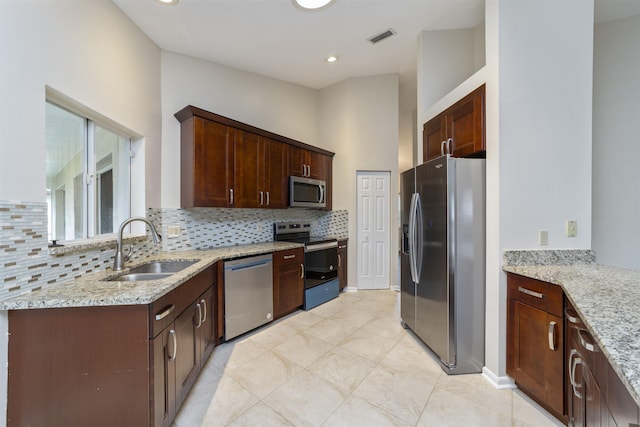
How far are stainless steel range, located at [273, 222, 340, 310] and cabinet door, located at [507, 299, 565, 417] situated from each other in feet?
6.82

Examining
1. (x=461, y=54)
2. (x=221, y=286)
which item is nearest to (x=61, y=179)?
(x=221, y=286)

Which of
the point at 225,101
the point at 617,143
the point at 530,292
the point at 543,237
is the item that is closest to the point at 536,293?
the point at 530,292

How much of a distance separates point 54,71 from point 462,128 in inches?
110

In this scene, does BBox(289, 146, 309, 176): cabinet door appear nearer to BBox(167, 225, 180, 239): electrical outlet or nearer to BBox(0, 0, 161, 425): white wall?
BBox(167, 225, 180, 239): electrical outlet

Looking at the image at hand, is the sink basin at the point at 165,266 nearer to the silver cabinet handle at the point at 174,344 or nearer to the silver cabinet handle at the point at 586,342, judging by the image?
the silver cabinet handle at the point at 174,344

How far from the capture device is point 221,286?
7.80 ft

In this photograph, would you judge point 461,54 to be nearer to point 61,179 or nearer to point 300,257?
point 300,257

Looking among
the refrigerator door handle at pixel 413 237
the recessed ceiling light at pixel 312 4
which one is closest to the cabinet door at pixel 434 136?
the refrigerator door handle at pixel 413 237

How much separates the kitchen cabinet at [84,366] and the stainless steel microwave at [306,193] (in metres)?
2.30

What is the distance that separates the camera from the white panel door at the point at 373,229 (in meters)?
4.10

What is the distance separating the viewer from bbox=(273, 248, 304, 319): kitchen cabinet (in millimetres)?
2891

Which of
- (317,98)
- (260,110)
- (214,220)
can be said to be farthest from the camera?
(317,98)

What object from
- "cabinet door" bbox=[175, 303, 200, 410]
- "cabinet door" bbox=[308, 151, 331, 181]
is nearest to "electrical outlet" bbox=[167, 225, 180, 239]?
"cabinet door" bbox=[175, 303, 200, 410]

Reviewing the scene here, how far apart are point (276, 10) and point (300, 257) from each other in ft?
8.27
